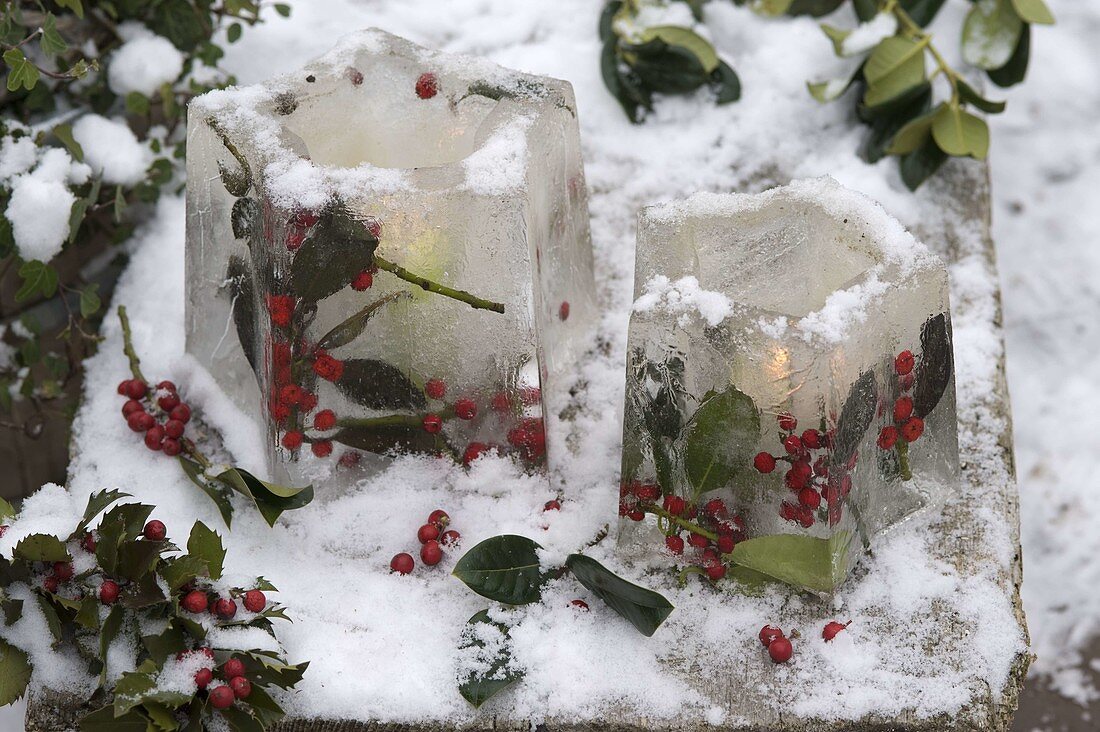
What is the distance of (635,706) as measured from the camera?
37.3 inches

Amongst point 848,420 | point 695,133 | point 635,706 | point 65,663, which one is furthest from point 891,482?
point 65,663

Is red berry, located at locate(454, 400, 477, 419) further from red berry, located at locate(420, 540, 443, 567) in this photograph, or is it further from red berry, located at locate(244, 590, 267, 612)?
red berry, located at locate(244, 590, 267, 612)

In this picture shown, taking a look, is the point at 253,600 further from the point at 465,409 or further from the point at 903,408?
the point at 903,408

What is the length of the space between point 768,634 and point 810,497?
0.11 metres

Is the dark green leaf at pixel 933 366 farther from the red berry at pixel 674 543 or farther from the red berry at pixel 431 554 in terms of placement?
the red berry at pixel 431 554

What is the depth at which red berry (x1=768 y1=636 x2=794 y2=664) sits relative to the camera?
3.15ft

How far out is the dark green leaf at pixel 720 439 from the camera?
3.15ft

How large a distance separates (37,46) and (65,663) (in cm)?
70

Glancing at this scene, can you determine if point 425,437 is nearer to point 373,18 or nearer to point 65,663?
point 65,663

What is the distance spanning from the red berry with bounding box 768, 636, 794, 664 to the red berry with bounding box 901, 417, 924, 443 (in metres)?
0.19

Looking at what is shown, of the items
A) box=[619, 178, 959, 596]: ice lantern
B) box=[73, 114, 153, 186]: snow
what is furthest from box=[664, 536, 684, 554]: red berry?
box=[73, 114, 153, 186]: snow

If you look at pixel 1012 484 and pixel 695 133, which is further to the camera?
pixel 695 133

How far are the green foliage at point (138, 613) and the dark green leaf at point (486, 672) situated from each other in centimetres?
12

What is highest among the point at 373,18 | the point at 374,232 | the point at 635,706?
the point at 374,232
